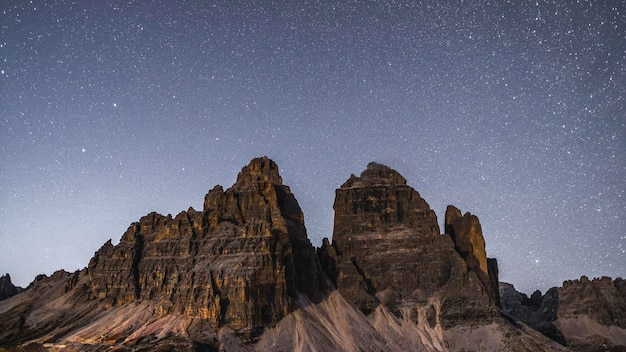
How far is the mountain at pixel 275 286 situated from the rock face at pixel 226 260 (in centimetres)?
37

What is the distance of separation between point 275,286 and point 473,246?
223 ft

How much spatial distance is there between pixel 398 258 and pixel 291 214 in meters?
35.2

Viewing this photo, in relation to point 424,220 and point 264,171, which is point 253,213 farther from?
point 424,220

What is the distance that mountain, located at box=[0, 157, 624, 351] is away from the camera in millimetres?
146625

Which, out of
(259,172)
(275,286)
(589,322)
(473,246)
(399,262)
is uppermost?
(259,172)

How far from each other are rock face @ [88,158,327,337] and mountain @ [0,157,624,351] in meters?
0.37

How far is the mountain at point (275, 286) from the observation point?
5773 inches

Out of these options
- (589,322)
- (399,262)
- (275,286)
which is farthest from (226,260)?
(589,322)

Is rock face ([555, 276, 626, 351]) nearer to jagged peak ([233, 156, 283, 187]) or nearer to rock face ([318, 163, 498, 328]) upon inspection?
rock face ([318, 163, 498, 328])

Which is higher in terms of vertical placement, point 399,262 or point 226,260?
point 399,262

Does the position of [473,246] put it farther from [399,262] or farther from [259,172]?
[259,172]

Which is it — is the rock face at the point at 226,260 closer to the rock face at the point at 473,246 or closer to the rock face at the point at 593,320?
the rock face at the point at 473,246

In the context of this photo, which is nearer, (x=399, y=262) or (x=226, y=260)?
(x=226, y=260)

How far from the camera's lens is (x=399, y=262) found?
184 meters
